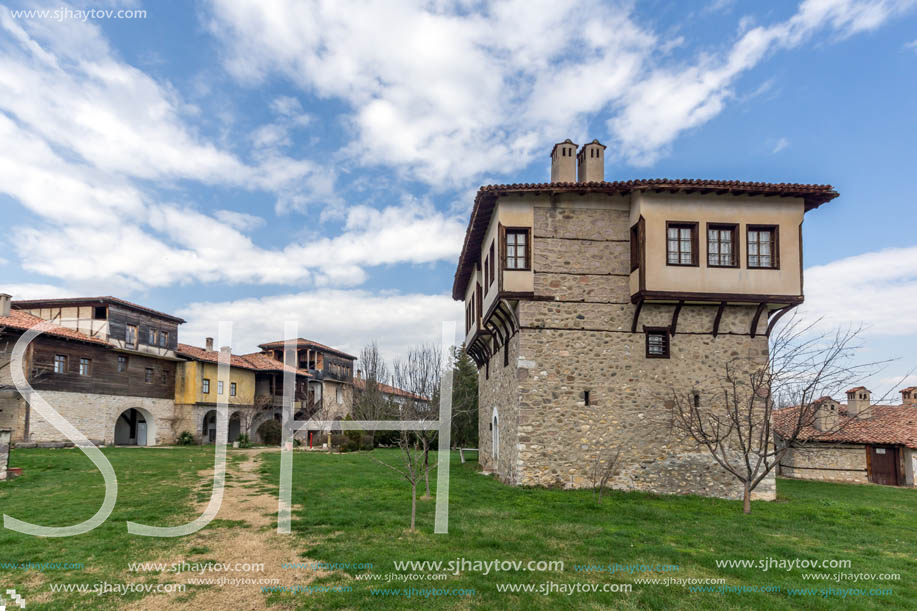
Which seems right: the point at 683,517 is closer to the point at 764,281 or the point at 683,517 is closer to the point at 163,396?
the point at 764,281

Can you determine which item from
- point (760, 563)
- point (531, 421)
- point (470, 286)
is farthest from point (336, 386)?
point (760, 563)

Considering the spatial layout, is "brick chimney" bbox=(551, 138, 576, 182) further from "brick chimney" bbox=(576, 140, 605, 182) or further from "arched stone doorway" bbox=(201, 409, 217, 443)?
"arched stone doorway" bbox=(201, 409, 217, 443)

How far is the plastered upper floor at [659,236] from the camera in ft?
46.2

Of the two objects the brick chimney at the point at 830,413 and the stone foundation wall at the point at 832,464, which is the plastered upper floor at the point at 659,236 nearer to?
the stone foundation wall at the point at 832,464

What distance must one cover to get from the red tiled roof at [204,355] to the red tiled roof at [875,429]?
33.9 metres

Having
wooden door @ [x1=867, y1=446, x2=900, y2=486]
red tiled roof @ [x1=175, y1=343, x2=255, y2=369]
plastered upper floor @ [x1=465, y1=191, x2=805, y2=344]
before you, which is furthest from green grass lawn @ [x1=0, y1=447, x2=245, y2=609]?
wooden door @ [x1=867, y1=446, x2=900, y2=486]

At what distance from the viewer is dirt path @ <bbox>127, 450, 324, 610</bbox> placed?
19.8 ft

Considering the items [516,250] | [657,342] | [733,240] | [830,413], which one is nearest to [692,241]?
[733,240]

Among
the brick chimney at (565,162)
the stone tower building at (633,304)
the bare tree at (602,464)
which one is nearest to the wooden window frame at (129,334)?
the stone tower building at (633,304)

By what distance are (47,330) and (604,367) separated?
27312mm

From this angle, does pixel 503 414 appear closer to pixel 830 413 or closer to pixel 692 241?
pixel 692 241

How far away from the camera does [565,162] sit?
675 inches

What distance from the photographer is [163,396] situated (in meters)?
33.5

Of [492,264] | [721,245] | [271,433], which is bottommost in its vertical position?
[271,433]
